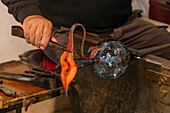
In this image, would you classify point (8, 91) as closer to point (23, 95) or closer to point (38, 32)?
point (23, 95)

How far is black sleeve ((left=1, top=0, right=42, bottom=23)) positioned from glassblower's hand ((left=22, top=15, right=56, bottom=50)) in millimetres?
102

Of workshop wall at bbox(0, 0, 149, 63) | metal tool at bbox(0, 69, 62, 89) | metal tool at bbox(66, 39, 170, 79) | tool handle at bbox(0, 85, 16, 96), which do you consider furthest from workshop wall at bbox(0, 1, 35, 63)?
metal tool at bbox(66, 39, 170, 79)

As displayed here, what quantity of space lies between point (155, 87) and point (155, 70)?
6cm

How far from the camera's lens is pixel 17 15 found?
1134mm

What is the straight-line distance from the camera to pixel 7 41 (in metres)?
2.01

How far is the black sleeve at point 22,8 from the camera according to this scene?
1.08 m

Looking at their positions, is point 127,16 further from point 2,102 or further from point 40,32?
point 2,102

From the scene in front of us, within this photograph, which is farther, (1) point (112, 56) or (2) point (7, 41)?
(2) point (7, 41)

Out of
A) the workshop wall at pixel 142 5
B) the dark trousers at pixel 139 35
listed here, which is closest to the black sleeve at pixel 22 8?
the dark trousers at pixel 139 35

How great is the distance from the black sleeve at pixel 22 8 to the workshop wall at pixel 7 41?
79 cm

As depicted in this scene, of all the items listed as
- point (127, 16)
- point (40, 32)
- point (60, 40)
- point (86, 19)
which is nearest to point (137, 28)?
point (127, 16)

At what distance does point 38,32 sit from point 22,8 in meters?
0.24

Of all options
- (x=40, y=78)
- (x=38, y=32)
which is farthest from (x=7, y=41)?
(x=38, y=32)

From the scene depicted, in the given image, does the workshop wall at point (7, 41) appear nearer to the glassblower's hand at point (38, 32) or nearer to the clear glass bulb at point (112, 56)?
the glassblower's hand at point (38, 32)
